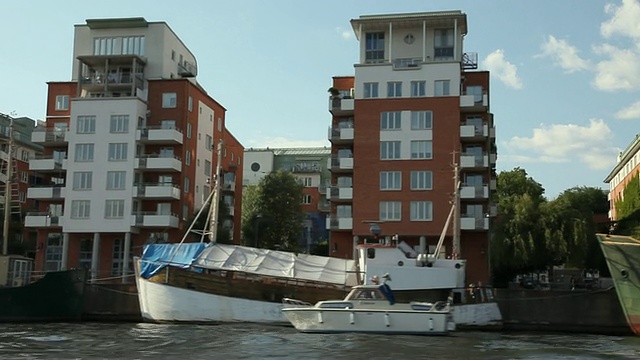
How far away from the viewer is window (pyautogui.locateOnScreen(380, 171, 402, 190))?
70812 millimetres

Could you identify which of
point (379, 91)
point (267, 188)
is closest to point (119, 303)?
point (379, 91)

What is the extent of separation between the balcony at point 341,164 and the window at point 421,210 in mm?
7069

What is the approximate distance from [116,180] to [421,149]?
29433 millimetres

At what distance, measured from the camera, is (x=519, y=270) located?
66375mm

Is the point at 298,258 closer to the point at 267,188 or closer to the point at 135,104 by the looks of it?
the point at 135,104

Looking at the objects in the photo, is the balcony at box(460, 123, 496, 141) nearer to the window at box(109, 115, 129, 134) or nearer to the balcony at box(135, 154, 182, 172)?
the balcony at box(135, 154, 182, 172)

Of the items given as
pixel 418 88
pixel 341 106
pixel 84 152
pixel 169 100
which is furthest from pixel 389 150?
pixel 84 152

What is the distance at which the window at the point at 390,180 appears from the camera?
7081 centimetres

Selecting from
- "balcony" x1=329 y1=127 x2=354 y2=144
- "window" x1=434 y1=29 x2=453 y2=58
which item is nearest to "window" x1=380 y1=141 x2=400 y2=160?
"balcony" x1=329 y1=127 x2=354 y2=144

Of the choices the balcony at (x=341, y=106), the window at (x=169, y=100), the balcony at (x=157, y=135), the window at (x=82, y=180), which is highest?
the window at (x=169, y=100)

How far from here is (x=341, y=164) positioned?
7288 centimetres

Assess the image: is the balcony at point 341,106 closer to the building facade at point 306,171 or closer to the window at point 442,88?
the window at point 442,88

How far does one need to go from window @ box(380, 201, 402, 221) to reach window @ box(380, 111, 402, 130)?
700 centimetres

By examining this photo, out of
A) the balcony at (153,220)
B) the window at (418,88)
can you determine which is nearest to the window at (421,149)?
the window at (418,88)
